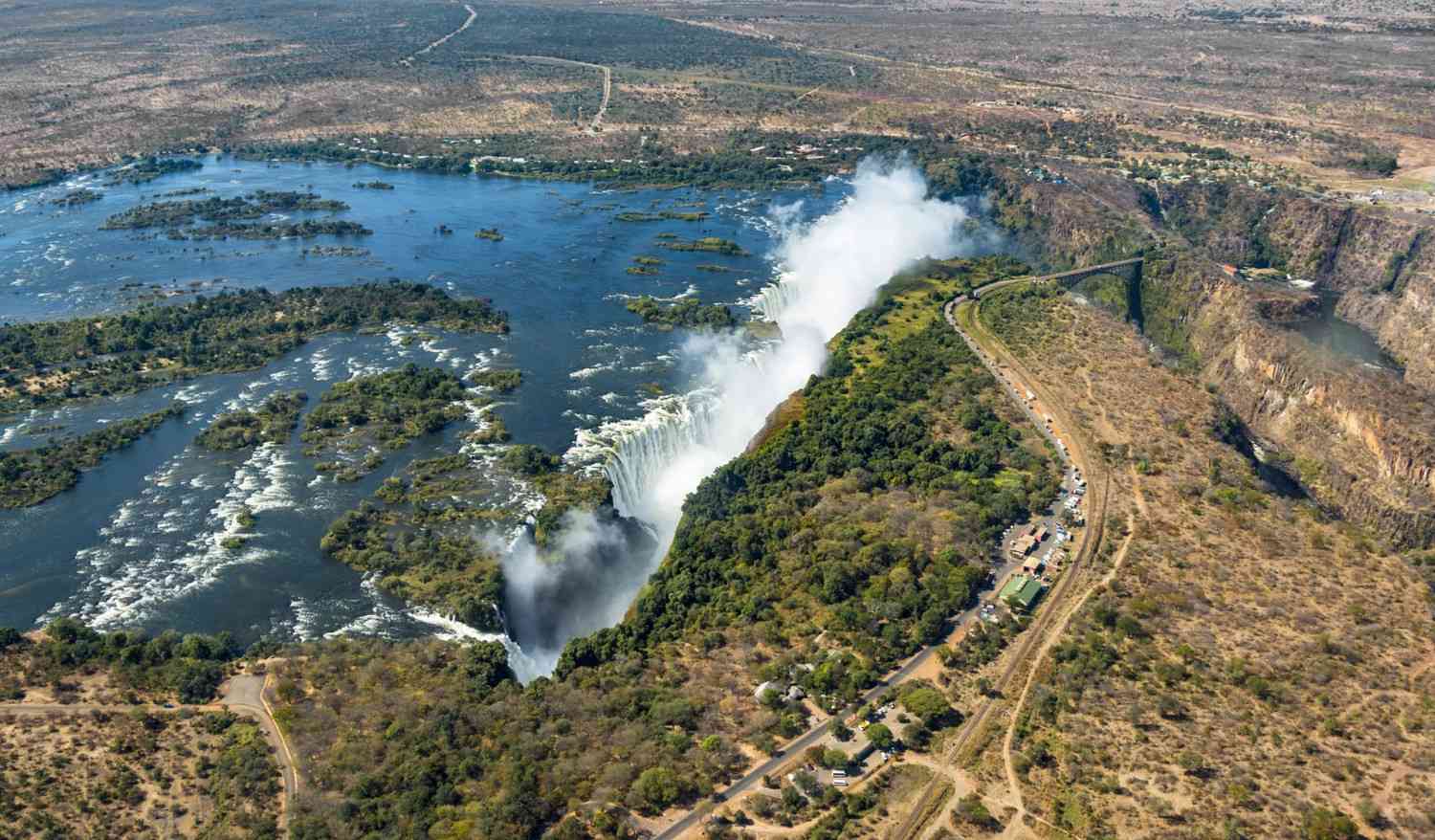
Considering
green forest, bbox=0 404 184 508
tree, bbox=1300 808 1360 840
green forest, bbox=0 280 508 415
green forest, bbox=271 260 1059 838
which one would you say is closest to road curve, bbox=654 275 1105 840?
green forest, bbox=271 260 1059 838

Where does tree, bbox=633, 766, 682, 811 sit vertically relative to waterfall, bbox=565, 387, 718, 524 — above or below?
above

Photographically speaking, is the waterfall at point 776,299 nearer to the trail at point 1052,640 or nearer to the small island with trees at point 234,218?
the trail at point 1052,640

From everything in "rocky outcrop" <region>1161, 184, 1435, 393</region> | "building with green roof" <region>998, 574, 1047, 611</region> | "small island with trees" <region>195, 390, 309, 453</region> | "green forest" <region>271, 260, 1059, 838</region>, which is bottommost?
"small island with trees" <region>195, 390, 309, 453</region>

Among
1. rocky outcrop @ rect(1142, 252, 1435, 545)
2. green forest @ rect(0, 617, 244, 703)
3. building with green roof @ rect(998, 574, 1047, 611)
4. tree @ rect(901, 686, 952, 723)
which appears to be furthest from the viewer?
rocky outcrop @ rect(1142, 252, 1435, 545)

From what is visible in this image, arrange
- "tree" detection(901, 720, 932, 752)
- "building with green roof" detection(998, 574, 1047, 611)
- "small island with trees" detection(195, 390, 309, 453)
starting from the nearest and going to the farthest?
"tree" detection(901, 720, 932, 752) → "building with green roof" detection(998, 574, 1047, 611) → "small island with trees" detection(195, 390, 309, 453)

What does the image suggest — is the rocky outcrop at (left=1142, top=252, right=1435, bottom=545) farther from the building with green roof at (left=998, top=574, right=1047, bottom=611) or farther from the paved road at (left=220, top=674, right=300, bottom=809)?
the paved road at (left=220, top=674, right=300, bottom=809)

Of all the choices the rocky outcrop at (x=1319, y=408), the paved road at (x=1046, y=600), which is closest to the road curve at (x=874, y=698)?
the paved road at (x=1046, y=600)

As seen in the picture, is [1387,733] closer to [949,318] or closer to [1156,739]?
[1156,739]

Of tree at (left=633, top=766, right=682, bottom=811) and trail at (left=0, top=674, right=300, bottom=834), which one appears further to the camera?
trail at (left=0, top=674, right=300, bottom=834)
